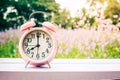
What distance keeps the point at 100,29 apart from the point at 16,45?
599 mm

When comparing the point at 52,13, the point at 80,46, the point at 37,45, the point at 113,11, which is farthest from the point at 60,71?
the point at 113,11

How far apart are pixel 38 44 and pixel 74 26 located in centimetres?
34

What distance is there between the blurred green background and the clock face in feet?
0.59

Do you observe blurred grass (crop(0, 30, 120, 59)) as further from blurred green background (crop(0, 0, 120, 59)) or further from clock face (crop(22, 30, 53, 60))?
clock face (crop(22, 30, 53, 60))

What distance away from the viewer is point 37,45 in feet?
6.12

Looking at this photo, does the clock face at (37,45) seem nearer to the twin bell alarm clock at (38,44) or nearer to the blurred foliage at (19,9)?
the twin bell alarm clock at (38,44)

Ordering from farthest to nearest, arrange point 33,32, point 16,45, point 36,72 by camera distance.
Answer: point 16,45, point 33,32, point 36,72

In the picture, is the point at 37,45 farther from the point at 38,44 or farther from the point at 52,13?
the point at 52,13

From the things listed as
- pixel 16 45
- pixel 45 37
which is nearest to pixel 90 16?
A: pixel 45 37

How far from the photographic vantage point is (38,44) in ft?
6.13

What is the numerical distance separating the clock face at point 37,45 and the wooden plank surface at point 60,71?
79mm

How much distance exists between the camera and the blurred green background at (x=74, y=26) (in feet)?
6.59

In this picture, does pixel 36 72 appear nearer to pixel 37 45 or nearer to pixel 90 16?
pixel 37 45

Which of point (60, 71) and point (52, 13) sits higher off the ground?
point (52, 13)
